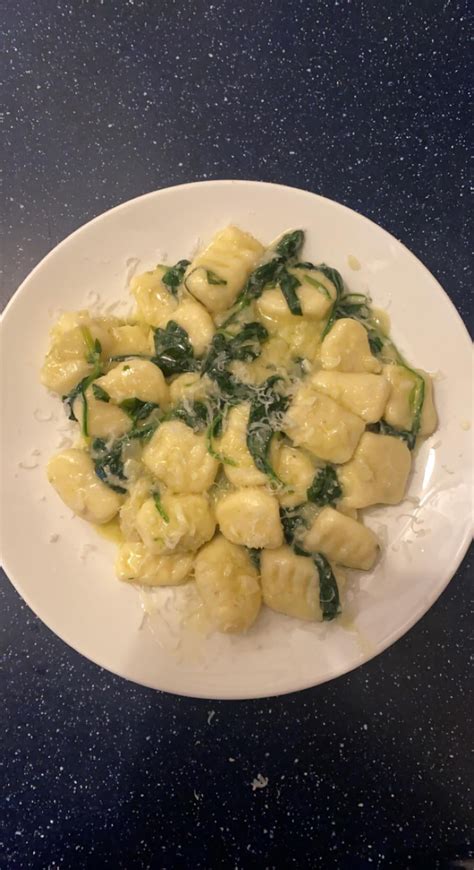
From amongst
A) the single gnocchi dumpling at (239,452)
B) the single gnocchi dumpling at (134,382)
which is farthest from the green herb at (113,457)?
the single gnocchi dumpling at (239,452)

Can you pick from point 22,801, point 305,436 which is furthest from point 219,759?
point 305,436

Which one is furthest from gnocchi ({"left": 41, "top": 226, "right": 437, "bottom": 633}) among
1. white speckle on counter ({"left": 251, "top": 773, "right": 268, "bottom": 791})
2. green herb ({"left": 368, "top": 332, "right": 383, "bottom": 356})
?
white speckle on counter ({"left": 251, "top": 773, "right": 268, "bottom": 791})

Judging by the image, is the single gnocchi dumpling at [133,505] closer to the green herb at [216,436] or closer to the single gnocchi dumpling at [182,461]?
the single gnocchi dumpling at [182,461]

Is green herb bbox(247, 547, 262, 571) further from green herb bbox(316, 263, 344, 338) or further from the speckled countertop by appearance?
green herb bbox(316, 263, 344, 338)

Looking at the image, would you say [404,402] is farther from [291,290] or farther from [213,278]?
[213,278]

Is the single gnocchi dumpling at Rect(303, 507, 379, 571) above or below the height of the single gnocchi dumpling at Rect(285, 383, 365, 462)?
below

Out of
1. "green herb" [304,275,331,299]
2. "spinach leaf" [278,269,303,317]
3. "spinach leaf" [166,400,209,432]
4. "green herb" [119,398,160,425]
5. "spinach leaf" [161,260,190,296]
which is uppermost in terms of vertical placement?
"green herb" [304,275,331,299]

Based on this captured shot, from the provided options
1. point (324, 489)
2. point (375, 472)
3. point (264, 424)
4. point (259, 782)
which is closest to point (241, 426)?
point (264, 424)
